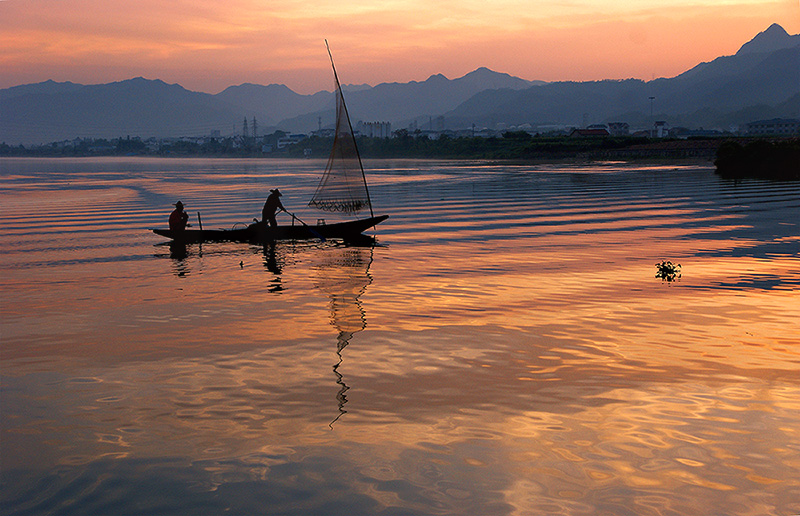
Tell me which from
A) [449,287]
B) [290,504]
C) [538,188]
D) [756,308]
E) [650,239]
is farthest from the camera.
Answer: [538,188]

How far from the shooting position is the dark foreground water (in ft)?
33.4

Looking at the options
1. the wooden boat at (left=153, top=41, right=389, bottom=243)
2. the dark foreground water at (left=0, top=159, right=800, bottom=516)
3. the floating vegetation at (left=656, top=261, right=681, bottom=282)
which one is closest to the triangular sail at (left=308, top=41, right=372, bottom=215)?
the wooden boat at (left=153, top=41, right=389, bottom=243)

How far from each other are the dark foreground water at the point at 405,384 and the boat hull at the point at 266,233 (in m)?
3.33

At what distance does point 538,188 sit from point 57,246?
5736 centimetres

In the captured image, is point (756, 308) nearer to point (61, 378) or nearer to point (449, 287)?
point (449, 287)

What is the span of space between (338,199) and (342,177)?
142 centimetres

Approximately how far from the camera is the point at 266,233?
3844cm

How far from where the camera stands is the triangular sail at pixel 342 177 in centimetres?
4228

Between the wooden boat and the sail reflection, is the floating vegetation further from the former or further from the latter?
the wooden boat

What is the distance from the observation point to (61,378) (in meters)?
15.5

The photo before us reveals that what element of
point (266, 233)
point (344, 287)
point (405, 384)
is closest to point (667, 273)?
point (344, 287)

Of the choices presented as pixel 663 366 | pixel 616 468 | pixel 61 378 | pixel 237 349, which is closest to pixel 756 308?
pixel 663 366

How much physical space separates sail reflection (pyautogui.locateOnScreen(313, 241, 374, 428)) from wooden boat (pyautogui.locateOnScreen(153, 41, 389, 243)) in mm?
1546

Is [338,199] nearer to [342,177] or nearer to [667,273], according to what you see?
[342,177]
